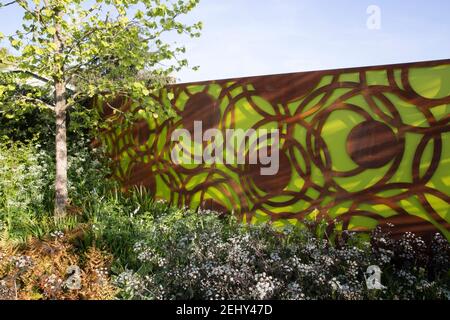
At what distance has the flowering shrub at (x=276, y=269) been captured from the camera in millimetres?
3283

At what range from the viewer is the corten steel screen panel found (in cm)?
455

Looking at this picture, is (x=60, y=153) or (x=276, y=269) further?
(x=60, y=153)

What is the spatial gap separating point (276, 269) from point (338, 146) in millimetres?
2100

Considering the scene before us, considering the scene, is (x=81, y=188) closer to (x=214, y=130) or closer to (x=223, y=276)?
(x=214, y=130)

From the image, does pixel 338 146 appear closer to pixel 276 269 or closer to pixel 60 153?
pixel 276 269

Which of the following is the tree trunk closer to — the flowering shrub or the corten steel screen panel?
the corten steel screen panel

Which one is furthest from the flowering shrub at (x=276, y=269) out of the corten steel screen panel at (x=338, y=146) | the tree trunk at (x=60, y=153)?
the tree trunk at (x=60, y=153)

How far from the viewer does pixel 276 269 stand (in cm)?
358

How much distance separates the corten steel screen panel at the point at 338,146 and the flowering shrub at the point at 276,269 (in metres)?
0.53

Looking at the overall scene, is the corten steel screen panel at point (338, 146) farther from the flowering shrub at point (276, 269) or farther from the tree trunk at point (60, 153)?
the tree trunk at point (60, 153)

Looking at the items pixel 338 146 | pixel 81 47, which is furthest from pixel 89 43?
pixel 338 146

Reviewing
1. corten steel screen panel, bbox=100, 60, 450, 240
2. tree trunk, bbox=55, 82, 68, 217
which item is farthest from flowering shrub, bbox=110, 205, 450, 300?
tree trunk, bbox=55, 82, 68, 217

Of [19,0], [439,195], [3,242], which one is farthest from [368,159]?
[19,0]

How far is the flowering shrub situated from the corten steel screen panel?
53cm
